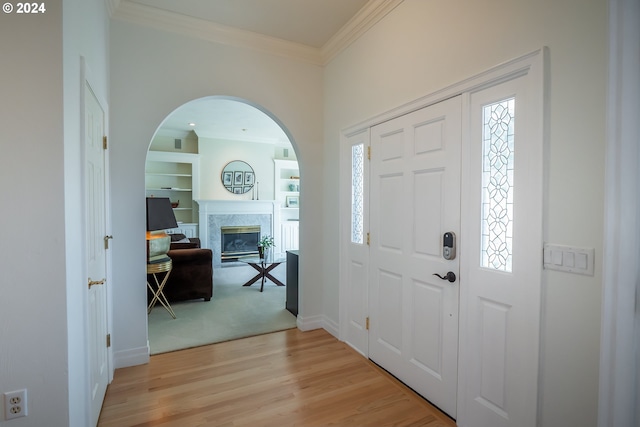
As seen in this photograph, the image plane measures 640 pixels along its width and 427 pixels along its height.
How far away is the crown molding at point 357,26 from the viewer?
2546 mm

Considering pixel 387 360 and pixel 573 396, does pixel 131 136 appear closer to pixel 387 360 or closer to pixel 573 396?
pixel 387 360

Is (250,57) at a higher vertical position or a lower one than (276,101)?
higher

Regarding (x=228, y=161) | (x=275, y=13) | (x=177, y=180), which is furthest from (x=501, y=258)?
(x=177, y=180)

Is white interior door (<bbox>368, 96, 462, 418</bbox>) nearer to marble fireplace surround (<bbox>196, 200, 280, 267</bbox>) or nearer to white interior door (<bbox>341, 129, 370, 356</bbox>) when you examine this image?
white interior door (<bbox>341, 129, 370, 356</bbox>)

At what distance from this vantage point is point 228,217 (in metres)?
7.51

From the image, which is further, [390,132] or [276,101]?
[276,101]

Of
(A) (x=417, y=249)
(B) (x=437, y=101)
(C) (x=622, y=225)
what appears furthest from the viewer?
(A) (x=417, y=249)

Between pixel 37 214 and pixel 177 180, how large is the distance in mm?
6622

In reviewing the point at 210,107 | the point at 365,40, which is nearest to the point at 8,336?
the point at 365,40

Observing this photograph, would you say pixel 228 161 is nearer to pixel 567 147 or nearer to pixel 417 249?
pixel 417 249

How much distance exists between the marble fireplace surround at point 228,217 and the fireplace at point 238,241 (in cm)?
10

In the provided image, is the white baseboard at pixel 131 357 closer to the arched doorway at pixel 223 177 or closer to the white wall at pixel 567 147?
the arched doorway at pixel 223 177

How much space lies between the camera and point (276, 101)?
11.0 ft

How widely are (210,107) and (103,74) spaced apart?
10.9 ft
